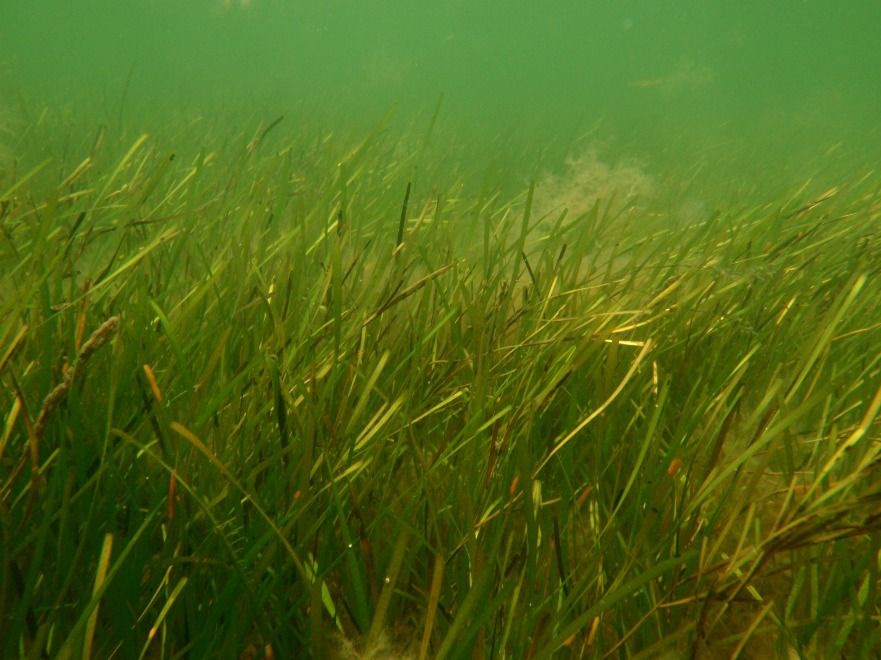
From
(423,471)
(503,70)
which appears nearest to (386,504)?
(423,471)

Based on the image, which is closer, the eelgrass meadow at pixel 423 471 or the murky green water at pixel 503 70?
the eelgrass meadow at pixel 423 471

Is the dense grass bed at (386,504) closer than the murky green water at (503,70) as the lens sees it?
Yes

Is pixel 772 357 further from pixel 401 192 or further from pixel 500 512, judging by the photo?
pixel 401 192

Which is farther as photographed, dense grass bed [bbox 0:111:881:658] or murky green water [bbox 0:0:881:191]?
murky green water [bbox 0:0:881:191]

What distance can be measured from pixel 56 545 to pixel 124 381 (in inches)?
8.0

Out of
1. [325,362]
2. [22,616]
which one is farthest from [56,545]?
[325,362]

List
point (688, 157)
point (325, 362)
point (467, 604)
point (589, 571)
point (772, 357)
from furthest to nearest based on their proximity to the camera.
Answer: point (688, 157) < point (772, 357) < point (325, 362) < point (589, 571) < point (467, 604)

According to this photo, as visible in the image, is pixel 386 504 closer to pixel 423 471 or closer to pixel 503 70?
pixel 423 471

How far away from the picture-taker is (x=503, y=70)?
35.7 meters

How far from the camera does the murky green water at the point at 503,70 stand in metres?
7.73

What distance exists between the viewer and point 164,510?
0.77 meters

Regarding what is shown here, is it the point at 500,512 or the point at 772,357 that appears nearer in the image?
the point at 500,512

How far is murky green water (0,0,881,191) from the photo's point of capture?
7734 mm

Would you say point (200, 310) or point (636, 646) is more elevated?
point (200, 310)
